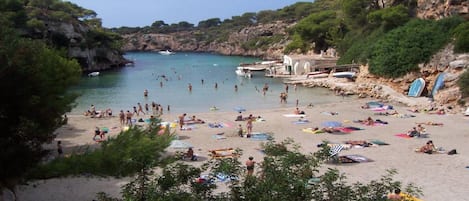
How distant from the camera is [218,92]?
1927 inches

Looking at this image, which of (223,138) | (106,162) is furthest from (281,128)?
(106,162)

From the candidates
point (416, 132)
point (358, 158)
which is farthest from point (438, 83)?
point (358, 158)

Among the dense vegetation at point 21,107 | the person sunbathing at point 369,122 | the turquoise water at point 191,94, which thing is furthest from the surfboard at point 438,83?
the dense vegetation at point 21,107

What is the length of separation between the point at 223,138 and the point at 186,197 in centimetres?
1806

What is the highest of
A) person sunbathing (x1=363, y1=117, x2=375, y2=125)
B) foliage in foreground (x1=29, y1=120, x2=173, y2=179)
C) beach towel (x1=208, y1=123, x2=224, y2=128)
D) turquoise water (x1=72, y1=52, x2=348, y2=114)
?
foliage in foreground (x1=29, y1=120, x2=173, y2=179)

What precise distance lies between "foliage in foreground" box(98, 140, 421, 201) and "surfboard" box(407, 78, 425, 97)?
3384 cm

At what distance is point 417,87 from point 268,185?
35.6 metres

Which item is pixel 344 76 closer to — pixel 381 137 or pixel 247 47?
pixel 381 137

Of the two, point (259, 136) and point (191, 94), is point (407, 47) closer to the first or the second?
point (191, 94)

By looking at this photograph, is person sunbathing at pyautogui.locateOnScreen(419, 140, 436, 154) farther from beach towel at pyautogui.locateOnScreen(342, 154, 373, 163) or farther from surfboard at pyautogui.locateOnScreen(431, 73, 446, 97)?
surfboard at pyautogui.locateOnScreen(431, 73, 446, 97)

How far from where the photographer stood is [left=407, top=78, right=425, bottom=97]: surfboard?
129 feet

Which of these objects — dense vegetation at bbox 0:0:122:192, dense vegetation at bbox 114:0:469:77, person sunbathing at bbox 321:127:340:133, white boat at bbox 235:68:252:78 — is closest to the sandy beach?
person sunbathing at bbox 321:127:340:133

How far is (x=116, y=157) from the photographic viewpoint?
395 inches

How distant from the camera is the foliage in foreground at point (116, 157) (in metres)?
9.62
